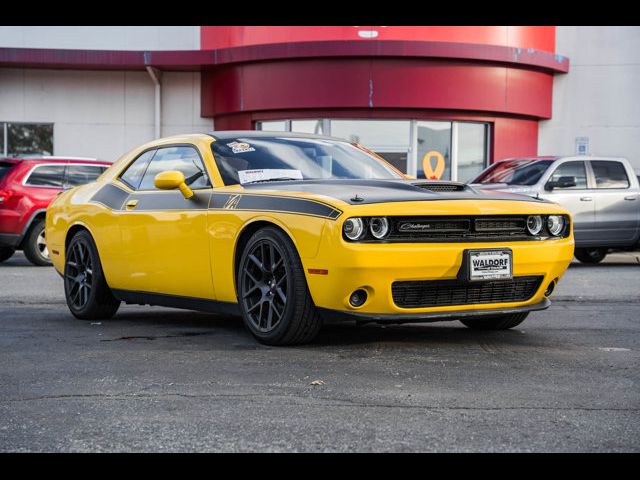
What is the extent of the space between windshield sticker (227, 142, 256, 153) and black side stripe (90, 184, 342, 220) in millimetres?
436

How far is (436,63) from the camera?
22734 mm

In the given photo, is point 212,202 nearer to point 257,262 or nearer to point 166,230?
point 166,230

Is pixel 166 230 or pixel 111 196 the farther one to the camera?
pixel 111 196

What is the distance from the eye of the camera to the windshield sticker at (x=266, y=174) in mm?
7191

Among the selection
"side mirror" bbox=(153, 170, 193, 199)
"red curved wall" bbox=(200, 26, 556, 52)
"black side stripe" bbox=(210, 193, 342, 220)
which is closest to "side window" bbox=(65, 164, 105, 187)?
"red curved wall" bbox=(200, 26, 556, 52)

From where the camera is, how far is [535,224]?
22.4ft

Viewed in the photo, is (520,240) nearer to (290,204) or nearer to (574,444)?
(290,204)

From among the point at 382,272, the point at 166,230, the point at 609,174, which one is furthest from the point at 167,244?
the point at 609,174

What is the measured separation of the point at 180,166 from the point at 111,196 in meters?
0.78

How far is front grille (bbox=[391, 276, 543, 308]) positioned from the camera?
6.28 metres

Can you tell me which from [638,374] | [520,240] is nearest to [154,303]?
[520,240]

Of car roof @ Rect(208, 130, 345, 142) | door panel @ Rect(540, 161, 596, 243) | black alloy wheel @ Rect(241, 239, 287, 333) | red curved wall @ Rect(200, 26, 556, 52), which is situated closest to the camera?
black alloy wheel @ Rect(241, 239, 287, 333)

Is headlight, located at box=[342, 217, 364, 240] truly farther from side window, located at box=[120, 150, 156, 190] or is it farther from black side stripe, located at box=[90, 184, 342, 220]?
side window, located at box=[120, 150, 156, 190]

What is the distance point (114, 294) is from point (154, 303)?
59 centimetres
